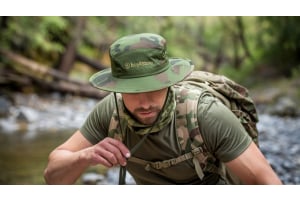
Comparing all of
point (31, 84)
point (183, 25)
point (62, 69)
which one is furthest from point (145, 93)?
point (183, 25)

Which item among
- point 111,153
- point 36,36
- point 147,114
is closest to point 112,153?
point 111,153

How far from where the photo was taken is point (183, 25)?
353 inches

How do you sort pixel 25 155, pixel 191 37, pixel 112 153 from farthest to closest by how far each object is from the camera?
1. pixel 191 37
2. pixel 25 155
3. pixel 112 153

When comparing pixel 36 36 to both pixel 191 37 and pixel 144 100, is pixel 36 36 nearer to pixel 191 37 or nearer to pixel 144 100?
pixel 191 37

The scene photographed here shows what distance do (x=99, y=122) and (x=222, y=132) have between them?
1.09 ft

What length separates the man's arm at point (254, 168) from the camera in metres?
1.12

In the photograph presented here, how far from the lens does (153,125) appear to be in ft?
3.77

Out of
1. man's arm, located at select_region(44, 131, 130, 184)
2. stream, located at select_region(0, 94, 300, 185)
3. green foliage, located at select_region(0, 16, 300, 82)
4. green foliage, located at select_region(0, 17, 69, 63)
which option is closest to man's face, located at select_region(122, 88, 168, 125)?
man's arm, located at select_region(44, 131, 130, 184)

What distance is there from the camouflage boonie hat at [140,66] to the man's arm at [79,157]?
0.42ft

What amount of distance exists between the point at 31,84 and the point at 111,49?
4.73 m

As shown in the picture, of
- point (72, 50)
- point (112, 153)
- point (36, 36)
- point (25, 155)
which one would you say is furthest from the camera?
point (72, 50)

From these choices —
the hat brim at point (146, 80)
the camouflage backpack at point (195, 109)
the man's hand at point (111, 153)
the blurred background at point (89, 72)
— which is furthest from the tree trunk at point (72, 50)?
the man's hand at point (111, 153)

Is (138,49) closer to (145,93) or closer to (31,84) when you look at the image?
(145,93)

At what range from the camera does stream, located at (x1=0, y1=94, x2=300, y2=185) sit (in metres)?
2.60
